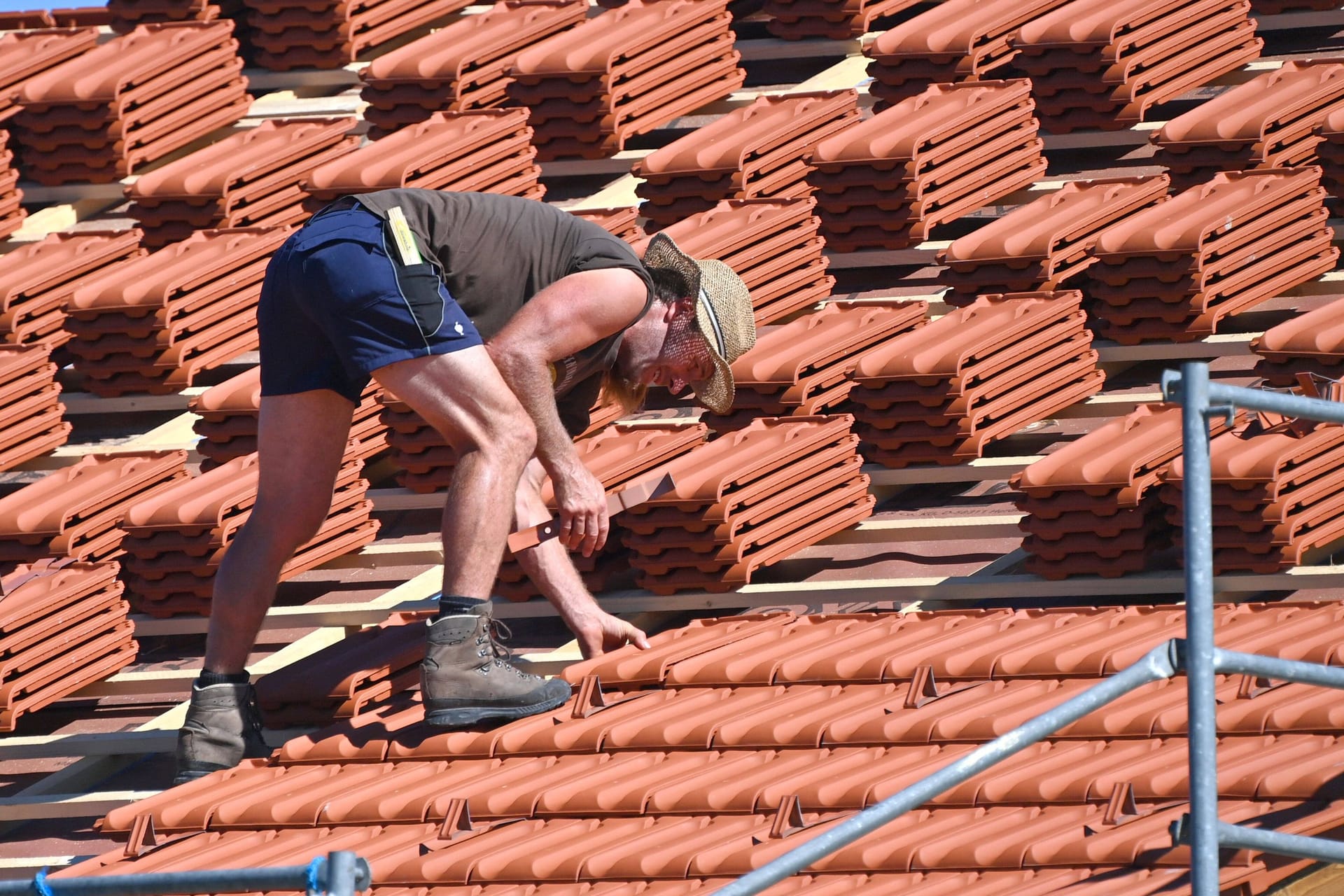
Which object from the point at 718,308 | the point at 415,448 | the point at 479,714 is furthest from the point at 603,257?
the point at 415,448

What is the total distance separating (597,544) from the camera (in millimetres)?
4918

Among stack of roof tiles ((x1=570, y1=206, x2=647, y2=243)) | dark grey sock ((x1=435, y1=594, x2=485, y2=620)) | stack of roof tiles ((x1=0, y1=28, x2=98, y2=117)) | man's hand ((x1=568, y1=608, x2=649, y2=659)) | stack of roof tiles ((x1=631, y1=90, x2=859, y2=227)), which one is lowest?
man's hand ((x1=568, y1=608, x2=649, y2=659))

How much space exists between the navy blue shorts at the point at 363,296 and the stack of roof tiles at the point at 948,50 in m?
3.23

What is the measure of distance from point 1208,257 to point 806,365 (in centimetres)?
126

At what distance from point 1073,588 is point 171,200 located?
3.91 metres

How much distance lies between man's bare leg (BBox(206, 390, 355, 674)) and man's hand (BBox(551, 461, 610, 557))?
59 centimetres

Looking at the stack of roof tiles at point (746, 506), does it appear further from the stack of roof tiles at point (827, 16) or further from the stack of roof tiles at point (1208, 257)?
the stack of roof tiles at point (827, 16)

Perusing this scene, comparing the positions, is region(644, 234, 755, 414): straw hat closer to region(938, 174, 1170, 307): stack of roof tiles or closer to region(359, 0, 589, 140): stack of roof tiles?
region(938, 174, 1170, 307): stack of roof tiles

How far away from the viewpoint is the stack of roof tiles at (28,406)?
6.92 meters

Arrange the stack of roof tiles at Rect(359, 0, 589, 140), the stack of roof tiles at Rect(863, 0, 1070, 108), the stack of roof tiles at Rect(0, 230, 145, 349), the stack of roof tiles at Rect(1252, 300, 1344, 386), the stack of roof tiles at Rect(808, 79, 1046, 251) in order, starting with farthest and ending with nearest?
the stack of roof tiles at Rect(359, 0, 589, 140) → the stack of roof tiles at Rect(863, 0, 1070, 108) → the stack of roof tiles at Rect(0, 230, 145, 349) → the stack of roof tiles at Rect(808, 79, 1046, 251) → the stack of roof tiles at Rect(1252, 300, 1344, 386)

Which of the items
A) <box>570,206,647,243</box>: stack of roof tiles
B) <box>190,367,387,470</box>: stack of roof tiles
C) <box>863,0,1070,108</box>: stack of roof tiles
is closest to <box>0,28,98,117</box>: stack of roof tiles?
<box>190,367,387,470</box>: stack of roof tiles

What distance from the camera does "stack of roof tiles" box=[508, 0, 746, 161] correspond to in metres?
7.59

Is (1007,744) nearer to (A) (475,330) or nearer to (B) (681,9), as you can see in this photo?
(A) (475,330)

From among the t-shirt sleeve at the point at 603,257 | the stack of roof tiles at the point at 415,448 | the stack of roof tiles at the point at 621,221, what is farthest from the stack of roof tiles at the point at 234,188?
the t-shirt sleeve at the point at 603,257
